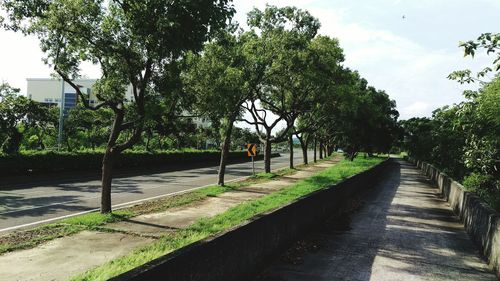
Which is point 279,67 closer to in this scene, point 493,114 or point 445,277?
point 493,114

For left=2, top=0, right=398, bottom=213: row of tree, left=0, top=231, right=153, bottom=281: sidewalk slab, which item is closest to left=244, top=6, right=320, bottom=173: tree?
left=2, top=0, right=398, bottom=213: row of tree

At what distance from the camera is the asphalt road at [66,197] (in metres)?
12.7

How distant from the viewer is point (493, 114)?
33.1ft

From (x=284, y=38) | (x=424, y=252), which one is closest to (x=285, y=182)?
(x=284, y=38)

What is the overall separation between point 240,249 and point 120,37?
7.95m

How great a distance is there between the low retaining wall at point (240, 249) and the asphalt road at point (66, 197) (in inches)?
296

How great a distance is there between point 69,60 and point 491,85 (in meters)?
11.8

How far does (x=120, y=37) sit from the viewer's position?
38.6 ft

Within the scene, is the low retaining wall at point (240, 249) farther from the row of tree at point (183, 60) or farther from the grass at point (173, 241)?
the row of tree at point (183, 60)

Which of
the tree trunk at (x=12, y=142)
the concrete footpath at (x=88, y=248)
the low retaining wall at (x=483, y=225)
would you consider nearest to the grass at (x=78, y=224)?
the concrete footpath at (x=88, y=248)

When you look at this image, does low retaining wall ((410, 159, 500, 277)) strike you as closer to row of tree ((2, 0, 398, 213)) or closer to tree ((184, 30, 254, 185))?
row of tree ((2, 0, 398, 213))

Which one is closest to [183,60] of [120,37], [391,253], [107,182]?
[120,37]

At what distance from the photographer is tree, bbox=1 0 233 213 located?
855 cm

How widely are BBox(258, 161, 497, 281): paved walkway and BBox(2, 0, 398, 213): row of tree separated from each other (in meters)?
5.29
